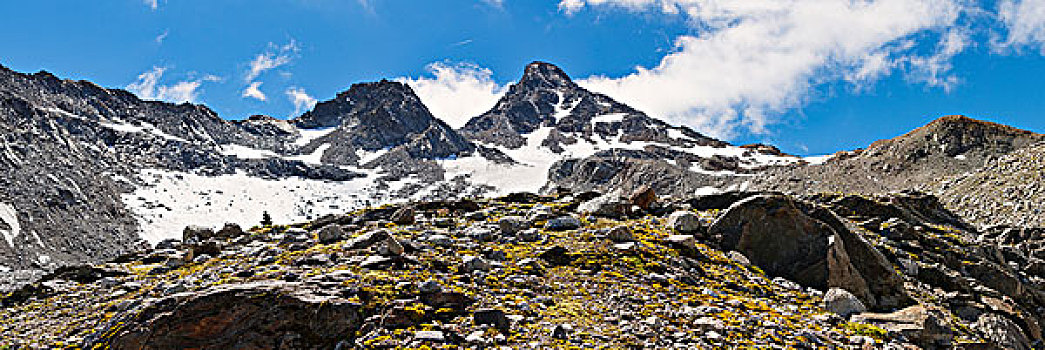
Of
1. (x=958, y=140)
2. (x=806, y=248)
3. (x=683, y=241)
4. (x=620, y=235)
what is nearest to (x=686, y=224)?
(x=683, y=241)

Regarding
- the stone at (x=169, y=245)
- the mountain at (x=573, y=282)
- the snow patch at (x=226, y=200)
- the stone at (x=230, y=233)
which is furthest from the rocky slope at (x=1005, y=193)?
the snow patch at (x=226, y=200)

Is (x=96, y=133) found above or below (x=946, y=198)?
above

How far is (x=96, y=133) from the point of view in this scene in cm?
13662

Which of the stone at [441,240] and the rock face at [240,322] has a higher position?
the stone at [441,240]

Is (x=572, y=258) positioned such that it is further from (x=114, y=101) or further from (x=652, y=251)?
(x=114, y=101)

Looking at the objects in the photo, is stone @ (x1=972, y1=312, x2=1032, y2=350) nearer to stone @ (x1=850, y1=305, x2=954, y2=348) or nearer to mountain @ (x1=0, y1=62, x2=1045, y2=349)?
mountain @ (x1=0, y1=62, x2=1045, y2=349)

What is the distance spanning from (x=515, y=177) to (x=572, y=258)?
Answer: 156m

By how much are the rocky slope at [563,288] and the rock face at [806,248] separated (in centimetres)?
4

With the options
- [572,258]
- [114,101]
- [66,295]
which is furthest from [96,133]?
[572,258]

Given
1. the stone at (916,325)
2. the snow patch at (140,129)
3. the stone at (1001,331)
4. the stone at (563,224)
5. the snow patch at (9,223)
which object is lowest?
the stone at (1001,331)

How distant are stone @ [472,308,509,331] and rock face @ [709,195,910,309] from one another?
7.75 metres

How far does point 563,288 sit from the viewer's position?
1030 centimetres

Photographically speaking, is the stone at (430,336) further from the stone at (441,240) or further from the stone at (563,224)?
the stone at (563,224)

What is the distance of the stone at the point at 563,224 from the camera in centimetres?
1497
